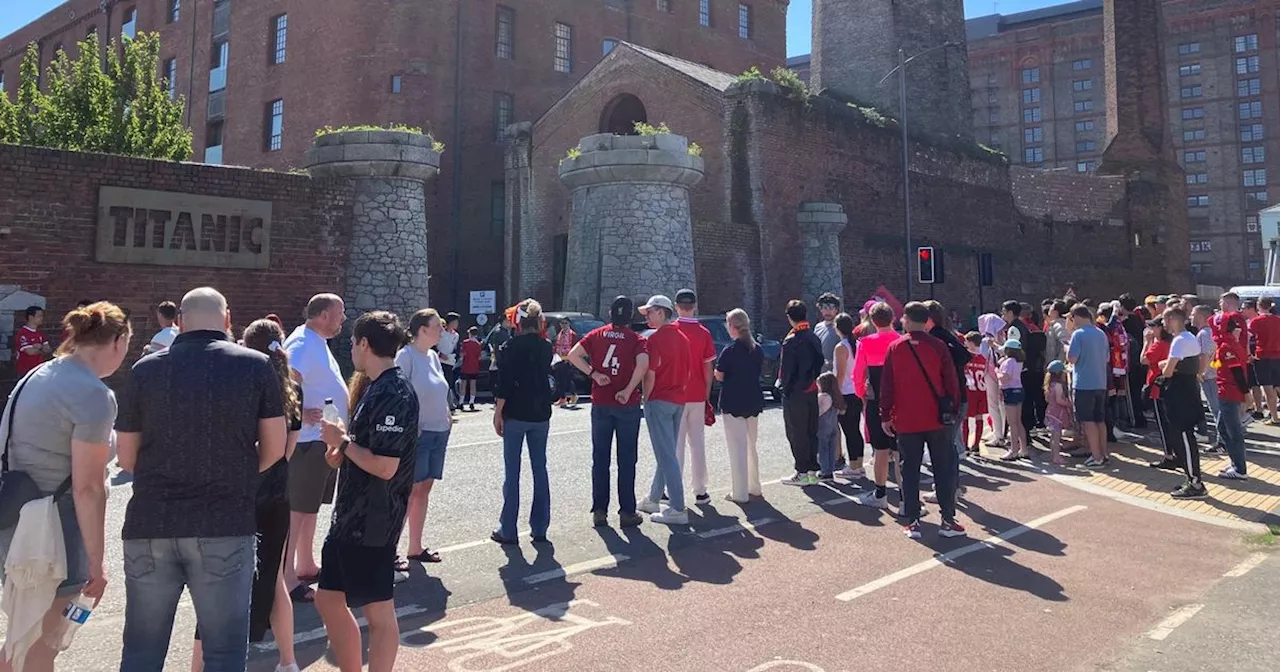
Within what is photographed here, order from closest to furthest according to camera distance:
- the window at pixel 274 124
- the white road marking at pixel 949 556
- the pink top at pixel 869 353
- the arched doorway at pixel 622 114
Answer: the white road marking at pixel 949 556 → the pink top at pixel 869 353 → the arched doorway at pixel 622 114 → the window at pixel 274 124

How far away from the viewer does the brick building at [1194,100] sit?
229 feet

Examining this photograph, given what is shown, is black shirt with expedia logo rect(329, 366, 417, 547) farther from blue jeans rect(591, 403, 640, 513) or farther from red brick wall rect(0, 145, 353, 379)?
red brick wall rect(0, 145, 353, 379)

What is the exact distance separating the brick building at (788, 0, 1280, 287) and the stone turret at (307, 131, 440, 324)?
223 feet

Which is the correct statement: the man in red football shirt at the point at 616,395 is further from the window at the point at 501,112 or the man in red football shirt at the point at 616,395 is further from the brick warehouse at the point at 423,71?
the window at the point at 501,112

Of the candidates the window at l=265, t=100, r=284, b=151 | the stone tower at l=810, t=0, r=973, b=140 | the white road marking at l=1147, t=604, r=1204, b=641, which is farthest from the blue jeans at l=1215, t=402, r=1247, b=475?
the window at l=265, t=100, r=284, b=151

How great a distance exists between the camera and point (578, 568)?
593 cm

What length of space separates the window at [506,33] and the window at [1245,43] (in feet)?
220

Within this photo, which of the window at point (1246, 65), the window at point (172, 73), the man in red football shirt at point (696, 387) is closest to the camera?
the man in red football shirt at point (696, 387)

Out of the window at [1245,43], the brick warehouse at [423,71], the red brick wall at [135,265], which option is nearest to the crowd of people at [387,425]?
the red brick wall at [135,265]

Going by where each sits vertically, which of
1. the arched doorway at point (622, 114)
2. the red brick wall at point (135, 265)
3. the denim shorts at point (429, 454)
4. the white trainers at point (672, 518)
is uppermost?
the arched doorway at point (622, 114)

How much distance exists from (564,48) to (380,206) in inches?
712

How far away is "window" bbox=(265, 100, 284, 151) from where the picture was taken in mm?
32156

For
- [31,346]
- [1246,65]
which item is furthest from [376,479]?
[1246,65]

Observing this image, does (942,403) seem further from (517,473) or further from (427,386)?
(427,386)
